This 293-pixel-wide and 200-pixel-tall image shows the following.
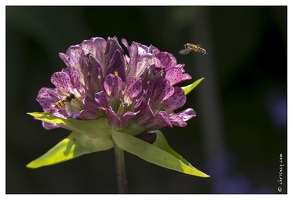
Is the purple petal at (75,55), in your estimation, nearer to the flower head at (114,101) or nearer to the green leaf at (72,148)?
the flower head at (114,101)

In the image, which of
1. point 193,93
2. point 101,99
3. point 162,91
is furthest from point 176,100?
point 193,93

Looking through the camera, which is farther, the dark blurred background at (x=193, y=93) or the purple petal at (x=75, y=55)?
the dark blurred background at (x=193, y=93)

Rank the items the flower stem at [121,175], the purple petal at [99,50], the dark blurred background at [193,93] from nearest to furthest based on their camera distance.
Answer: the flower stem at [121,175], the purple petal at [99,50], the dark blurred background at [193,93]

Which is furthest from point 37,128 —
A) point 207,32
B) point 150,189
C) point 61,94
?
point 61,94

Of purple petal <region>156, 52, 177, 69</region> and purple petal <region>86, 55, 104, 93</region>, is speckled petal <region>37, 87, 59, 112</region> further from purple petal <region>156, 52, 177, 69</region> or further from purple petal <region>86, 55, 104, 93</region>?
purple petal <region>156, 52, 177, 69</region>

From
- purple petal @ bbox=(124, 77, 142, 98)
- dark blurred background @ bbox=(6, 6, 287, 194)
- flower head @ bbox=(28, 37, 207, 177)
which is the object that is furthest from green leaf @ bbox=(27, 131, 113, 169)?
dark blurred background @ bbox=(6, 6, 287, 194)

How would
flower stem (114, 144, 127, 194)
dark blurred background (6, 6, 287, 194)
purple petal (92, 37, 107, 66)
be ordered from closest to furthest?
flower stem (114, 144, 127, 194) < purple petal (92, 37, 107, 66) < dark blurred background (6, 6, 287, 194)

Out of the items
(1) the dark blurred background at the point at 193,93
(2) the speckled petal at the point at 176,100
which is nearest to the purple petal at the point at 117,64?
(2) the speckled petal at the point at 176,100
